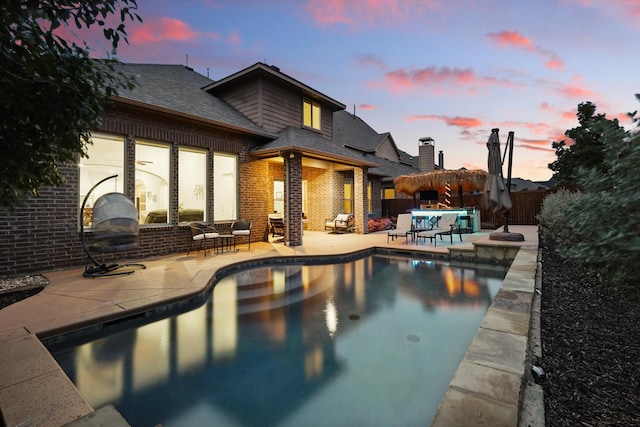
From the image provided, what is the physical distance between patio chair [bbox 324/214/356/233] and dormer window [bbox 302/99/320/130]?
4.05 metres

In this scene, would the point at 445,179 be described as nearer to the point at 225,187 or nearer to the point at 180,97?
the point at 225,187

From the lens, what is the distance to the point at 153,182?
826 cm

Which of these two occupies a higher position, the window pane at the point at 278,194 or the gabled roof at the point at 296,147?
the gabled roof at the point at 296,147

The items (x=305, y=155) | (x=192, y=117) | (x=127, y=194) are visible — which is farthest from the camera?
(x=305, y=155)

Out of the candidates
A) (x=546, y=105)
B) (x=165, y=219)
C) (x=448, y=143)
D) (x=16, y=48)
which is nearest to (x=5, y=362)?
(x=16, y=48)

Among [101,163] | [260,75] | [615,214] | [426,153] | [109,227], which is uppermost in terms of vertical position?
[260,75]

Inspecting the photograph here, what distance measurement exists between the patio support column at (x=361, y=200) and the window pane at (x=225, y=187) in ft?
17.8

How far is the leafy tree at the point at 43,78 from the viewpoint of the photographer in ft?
4.99

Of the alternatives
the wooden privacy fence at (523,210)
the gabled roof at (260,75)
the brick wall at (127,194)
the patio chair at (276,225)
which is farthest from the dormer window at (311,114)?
the wooden privacy fence at (523,210)

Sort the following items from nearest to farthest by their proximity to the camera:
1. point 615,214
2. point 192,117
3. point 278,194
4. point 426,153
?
1. point 615,214
2. point 192,117
3. point 278,194
4. point 426,153

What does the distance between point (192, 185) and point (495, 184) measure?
340 inches

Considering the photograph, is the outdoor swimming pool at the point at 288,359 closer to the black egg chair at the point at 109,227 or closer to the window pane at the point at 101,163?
the black egg chair at the point at 109,227

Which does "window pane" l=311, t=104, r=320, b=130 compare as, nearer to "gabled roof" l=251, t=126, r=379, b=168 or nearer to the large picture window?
"gabled roof" l=251, t=126, r=379, b=168

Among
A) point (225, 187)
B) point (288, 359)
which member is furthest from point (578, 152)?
point (288, 359)
